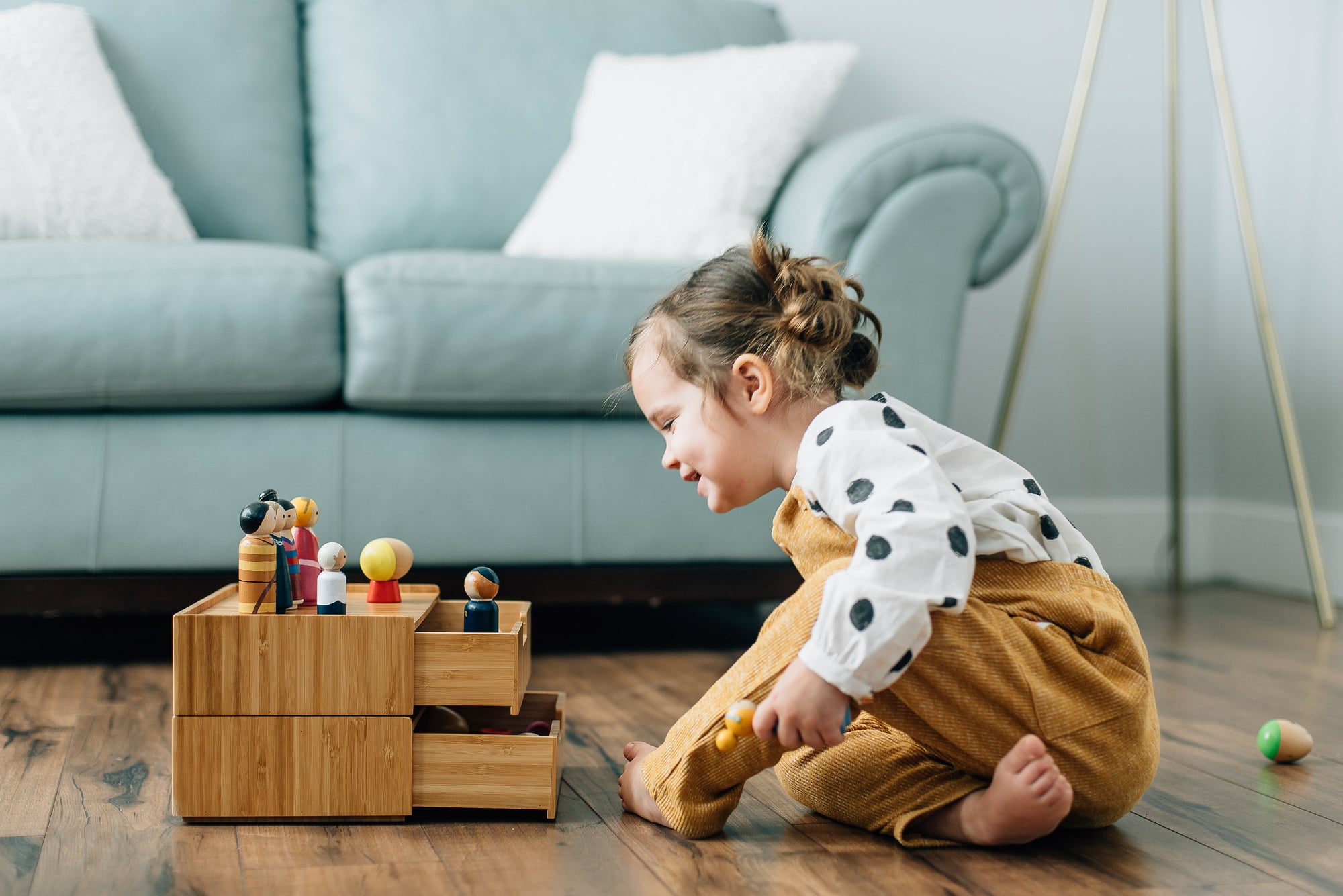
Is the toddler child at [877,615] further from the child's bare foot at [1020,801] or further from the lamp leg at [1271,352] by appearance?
the lamp leg at [1271,352]

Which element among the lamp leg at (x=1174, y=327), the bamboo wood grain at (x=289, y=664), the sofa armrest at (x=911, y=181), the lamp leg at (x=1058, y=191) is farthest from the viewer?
the lamp leg at (x=1174, y=327)

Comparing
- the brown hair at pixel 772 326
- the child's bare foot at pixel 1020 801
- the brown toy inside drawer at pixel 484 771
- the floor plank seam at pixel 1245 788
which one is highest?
A: the brown hair at pixel 772 326

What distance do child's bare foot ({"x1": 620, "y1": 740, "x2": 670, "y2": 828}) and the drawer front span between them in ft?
0.56

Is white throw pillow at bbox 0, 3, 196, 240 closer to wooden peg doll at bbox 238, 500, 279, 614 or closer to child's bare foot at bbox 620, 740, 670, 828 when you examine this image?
wooden peg doll at bbox 238, 500, 279, 614

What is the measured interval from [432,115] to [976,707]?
1545 mm

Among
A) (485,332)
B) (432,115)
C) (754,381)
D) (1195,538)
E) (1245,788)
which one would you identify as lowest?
(1195,538)

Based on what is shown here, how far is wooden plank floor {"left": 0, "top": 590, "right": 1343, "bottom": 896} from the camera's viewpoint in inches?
31.0

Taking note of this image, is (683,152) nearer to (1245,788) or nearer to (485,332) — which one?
(485,332)

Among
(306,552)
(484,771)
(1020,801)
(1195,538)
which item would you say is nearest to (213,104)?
(306,552)

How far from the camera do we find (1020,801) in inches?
32.8

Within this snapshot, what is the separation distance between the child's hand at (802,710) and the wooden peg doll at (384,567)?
13.0 inches

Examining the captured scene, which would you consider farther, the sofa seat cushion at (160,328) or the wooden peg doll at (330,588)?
the sofa seat cushion at (160,328)

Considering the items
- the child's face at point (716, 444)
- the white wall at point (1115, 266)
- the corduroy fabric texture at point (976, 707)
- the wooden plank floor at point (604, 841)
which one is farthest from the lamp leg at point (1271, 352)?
the child's face at point (716, 444)

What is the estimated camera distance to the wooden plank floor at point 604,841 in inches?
31.0
